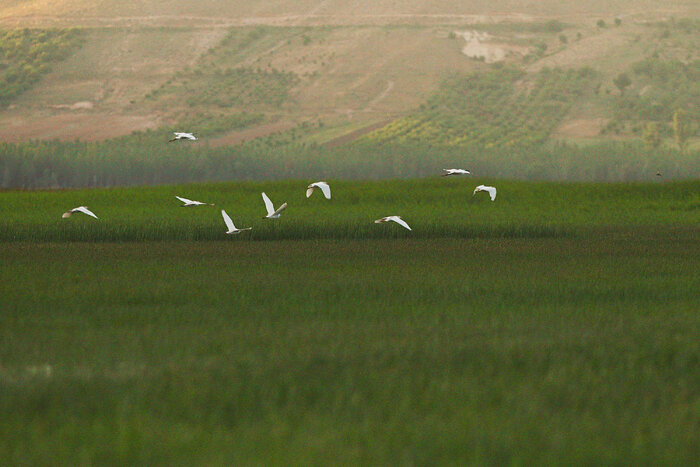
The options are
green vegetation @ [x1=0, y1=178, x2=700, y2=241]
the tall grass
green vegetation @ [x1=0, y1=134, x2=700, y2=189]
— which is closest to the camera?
the tall grass

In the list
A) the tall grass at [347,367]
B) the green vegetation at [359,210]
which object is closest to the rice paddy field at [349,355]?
the tall grass at [347,367]

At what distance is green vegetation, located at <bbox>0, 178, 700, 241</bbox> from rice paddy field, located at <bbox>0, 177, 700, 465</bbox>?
5965 millimetres

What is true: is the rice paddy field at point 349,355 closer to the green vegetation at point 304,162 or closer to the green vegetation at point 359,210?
the green vegetation at point 359,210

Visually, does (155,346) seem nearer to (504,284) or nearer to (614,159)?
(504,284)

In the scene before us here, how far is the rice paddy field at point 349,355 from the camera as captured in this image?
7656 mm

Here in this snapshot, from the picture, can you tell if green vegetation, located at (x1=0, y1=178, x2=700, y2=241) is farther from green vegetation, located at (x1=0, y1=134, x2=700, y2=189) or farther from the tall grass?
green vegetation, located at (x1=0, y1=134, x2=700, y2=189)

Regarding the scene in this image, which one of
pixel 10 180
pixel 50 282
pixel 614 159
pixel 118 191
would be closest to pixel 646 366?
pixel 50 282

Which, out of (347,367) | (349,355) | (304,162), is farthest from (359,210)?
(304,162)

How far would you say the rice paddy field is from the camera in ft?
25.1

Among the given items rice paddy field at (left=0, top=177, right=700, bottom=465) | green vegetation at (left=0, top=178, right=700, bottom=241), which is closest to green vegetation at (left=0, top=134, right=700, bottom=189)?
green vegetation at (left=0, top=178, right=700, bottom=241)

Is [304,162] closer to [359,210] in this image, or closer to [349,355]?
[359,210]

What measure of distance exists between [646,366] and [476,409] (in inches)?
102

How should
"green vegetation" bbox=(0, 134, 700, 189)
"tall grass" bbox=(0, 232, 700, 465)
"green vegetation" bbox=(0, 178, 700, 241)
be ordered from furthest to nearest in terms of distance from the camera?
1. "green vegetation" bbox=(0, 134, 700, 189)
2. "green vegetation" bbox=(0, 178, 700, 241)
3. "tall grass" bbox=(0, 232, 700, 465)

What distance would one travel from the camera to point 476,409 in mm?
8828
